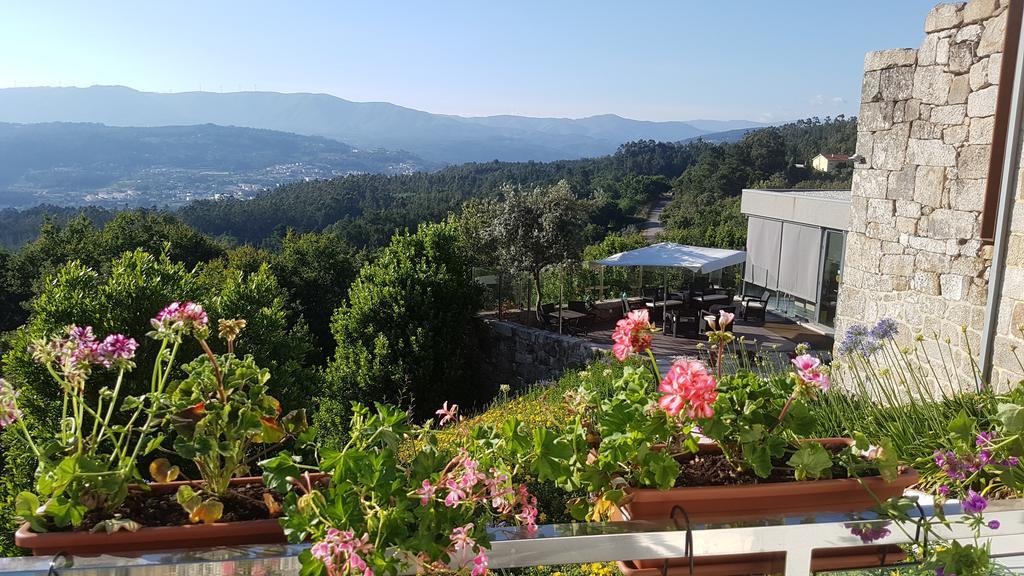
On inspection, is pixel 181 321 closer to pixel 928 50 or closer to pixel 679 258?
pixel 928 50

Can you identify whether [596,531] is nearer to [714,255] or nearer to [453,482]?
[453,482]

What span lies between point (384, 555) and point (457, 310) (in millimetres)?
13030

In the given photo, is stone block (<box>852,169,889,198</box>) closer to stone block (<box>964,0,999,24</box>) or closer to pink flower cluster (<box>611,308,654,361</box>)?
stone block (<box>964,0,999,24</box>)

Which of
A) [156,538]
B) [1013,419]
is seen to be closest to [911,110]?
[1013,419]

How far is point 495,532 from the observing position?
121 centimetres

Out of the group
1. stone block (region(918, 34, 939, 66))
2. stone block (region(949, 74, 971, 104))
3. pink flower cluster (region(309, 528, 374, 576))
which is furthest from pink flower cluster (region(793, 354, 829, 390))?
stone block (region(918, 34, 939, 66))

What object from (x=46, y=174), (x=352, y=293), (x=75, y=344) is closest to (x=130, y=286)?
(x=352, y=293)

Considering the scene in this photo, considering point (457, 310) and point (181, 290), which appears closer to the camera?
point (181, 290)

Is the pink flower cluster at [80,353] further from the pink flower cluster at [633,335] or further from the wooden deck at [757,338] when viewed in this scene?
the wooden deck at [757,338]

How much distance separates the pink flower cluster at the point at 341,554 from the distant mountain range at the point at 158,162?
356 ft

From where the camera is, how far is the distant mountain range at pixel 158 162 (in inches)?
4419

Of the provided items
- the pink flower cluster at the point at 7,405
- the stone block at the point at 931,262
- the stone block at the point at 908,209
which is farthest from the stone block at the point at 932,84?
Answer: the pink flower cluster at the point at 7,405

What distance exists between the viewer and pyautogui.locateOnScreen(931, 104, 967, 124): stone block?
A: 519 cm

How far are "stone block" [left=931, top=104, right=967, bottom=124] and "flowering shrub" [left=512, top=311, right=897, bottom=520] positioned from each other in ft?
15.1
